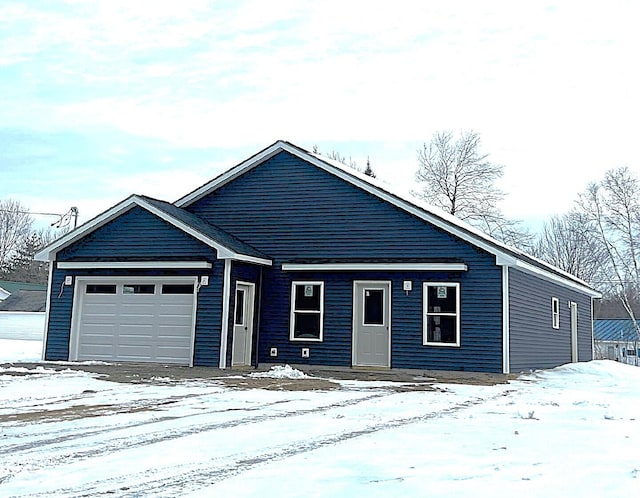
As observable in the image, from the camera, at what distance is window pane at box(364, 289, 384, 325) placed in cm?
1786

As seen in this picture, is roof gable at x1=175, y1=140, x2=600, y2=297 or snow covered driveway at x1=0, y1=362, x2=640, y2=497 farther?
roof gable at x1=175, y1=140, x2=600, y2=297

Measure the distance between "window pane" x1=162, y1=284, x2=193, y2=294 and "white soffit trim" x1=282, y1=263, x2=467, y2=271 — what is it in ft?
7.35

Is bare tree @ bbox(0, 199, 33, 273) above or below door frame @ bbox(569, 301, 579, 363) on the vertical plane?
above

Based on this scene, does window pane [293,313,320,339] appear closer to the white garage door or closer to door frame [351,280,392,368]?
door frame [351,280,392,368]

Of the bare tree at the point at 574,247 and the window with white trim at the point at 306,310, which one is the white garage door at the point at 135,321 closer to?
the window with white trim at the point at 306,310

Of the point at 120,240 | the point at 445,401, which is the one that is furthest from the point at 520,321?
the point at 120,240

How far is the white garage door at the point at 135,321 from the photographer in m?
17.7

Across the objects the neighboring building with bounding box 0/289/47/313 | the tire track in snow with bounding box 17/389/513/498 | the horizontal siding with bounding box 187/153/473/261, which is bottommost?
the tire track in snow with bounding box 17/389/513/498

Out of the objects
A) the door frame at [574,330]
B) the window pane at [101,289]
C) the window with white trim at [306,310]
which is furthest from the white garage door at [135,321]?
the door frame at [574,330]

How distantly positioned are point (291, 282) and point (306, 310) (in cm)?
76

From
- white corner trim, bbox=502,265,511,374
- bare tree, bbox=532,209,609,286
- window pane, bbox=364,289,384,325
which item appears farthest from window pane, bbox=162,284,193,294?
bare tree, bbox=532,209,609,286

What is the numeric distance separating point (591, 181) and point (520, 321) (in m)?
27.8

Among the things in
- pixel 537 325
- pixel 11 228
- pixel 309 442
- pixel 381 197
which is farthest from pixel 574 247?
pixel 309 442

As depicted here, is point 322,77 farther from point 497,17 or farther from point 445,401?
point 445,401
